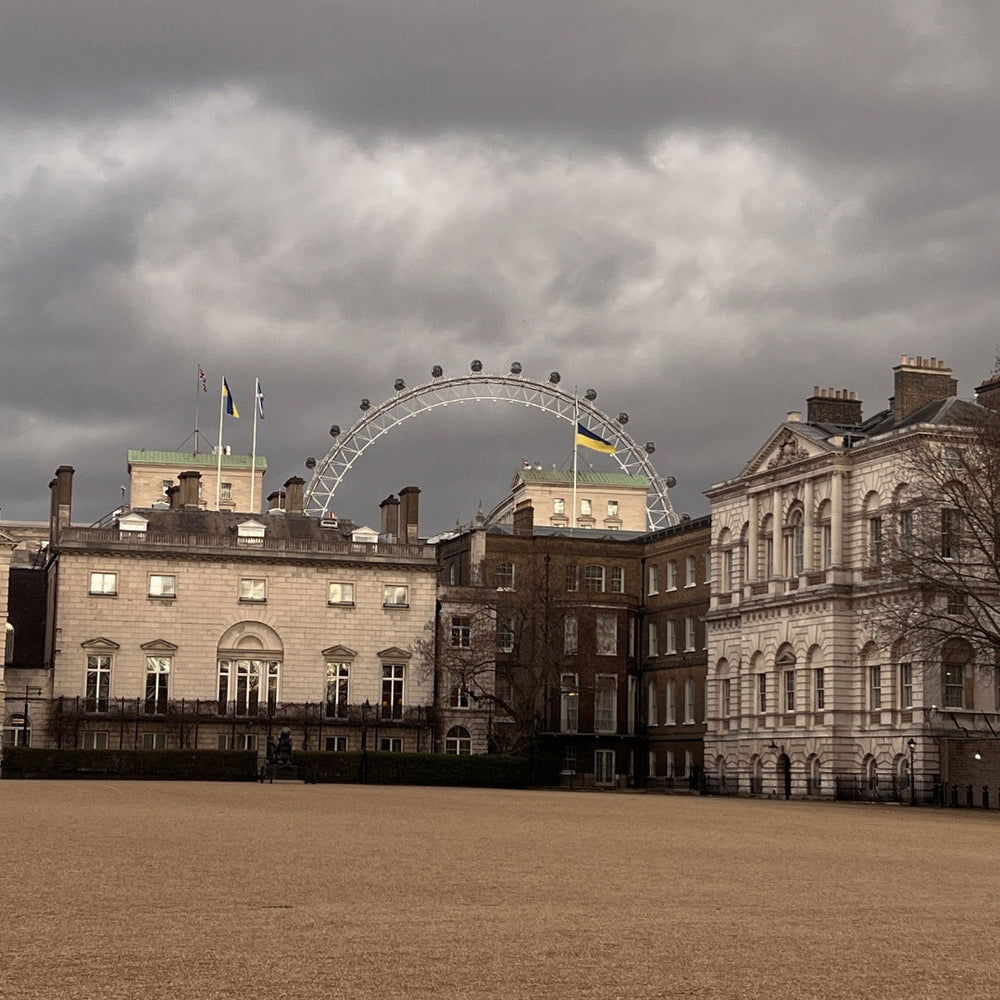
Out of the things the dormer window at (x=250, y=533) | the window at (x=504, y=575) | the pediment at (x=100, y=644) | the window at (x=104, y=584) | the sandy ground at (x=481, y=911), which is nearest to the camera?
the sandy ground at (x=481, y=911)

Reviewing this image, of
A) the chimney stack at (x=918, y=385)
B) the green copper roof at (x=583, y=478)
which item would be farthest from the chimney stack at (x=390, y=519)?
the green copper roof at (x=583, y=478)

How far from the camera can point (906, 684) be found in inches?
2756

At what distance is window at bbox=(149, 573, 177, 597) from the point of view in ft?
284

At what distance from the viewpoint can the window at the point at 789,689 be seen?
251 feet

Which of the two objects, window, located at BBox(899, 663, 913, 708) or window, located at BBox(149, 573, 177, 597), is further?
window, located at BBox(149, 573, 177, 597)

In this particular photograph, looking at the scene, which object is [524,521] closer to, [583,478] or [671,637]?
[671,637]

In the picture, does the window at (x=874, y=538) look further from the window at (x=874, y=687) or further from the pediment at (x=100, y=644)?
the pediment at (x=100, y=644)

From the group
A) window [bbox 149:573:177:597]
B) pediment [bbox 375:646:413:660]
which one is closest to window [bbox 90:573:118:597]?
window [bbox 149:573:177:597]

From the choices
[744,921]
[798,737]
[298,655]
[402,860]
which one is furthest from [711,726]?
[744,921]

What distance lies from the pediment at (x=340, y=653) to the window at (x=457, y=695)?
489cm

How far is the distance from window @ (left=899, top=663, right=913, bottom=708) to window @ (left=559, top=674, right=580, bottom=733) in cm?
2308

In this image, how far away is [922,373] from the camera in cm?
7450

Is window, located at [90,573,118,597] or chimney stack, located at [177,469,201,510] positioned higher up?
chimney stack, located at [177,469,201,510]

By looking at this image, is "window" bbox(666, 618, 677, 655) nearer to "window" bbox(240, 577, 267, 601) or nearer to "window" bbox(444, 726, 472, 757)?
"window" bbox(444, 726, 472, 757)
